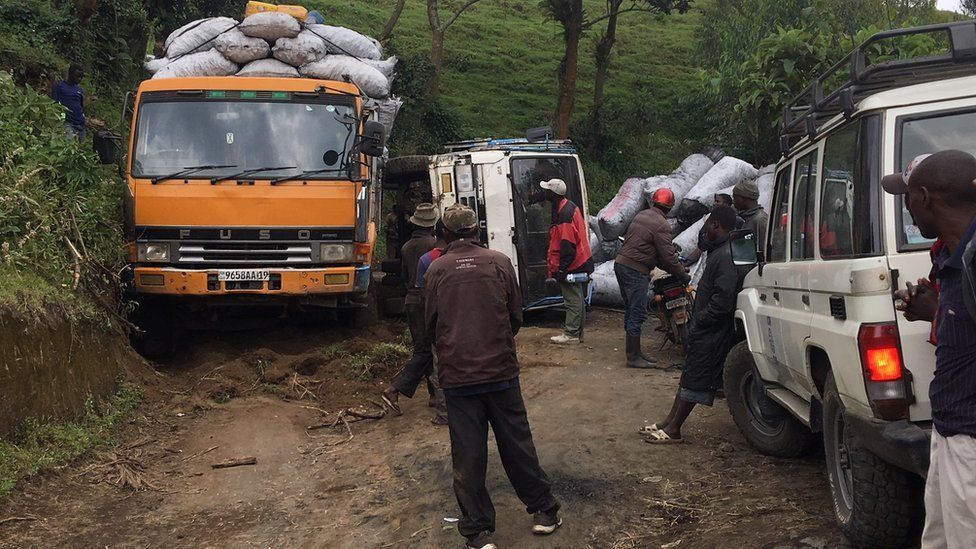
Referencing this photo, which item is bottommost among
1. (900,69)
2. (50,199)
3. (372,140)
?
(50,199)

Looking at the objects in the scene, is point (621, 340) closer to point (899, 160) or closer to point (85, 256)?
point (85, 256)

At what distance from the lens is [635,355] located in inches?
358

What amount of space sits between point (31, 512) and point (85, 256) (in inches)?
119

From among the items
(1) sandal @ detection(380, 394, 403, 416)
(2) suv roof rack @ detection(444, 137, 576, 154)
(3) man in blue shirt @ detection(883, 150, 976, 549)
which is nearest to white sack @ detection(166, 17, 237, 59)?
(2) suv roof rack @ detection(444, 137, 576, 154)

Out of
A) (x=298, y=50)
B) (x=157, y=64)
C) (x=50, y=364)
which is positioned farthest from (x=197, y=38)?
(x=50, y=364)

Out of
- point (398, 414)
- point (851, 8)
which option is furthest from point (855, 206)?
point (851, 8)

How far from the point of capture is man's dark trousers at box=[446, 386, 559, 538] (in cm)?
476

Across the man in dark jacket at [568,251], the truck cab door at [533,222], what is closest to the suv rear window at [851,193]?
the man in dark jacket at [568,251]

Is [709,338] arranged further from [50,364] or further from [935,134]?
[50,364]

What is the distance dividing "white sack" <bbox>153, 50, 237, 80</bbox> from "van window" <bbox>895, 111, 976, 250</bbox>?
8189mm

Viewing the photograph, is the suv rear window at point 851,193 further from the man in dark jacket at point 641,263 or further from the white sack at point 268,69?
the white sack at point 268,69

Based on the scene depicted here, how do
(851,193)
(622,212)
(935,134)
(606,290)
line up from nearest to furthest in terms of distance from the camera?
(935,134) < (851,193) < (606,290) < (622,212)

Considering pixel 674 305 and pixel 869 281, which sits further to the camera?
pixel 674 305

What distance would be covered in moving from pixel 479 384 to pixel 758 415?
2295 millimetres
